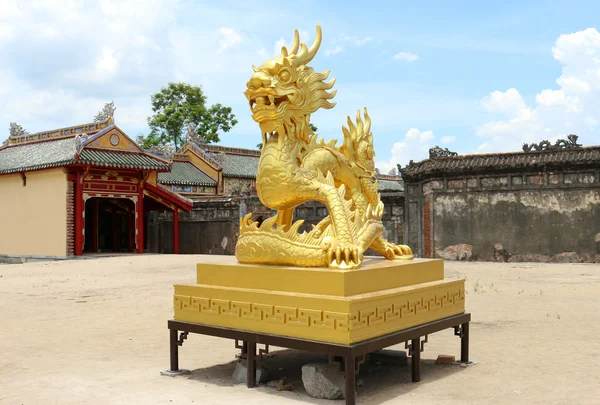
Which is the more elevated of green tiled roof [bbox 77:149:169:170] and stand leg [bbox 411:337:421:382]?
green tiled roof [bbox 77:149:169:170]

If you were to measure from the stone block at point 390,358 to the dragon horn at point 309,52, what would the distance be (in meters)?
3.01

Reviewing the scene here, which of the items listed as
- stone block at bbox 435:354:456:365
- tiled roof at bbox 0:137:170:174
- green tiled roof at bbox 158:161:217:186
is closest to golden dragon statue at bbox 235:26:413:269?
stone block at bbox 435:354:456:365

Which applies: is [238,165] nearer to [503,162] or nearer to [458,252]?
[458,252]

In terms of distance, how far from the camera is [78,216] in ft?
68.9

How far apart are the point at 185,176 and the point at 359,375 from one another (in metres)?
24.8

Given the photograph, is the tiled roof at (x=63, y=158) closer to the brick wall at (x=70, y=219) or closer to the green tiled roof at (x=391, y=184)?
the brick wall at (x=70, y=219)

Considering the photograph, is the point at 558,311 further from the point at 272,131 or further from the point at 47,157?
the point at 47,157

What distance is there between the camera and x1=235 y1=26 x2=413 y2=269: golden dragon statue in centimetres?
518

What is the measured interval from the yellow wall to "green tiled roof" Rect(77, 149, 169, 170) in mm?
1193

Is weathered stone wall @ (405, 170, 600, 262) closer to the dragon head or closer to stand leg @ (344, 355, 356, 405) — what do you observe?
the dragon head

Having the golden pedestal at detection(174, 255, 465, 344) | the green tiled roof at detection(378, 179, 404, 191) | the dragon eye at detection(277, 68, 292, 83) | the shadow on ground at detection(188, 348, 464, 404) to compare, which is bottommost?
the shadow on ground at detection(188, 348, 464, 404)

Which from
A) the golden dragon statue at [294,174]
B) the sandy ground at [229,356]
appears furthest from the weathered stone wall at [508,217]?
the golden dragon statue at [294,174]

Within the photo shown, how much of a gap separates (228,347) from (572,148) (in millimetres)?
13469

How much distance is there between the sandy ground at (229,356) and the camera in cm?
484
